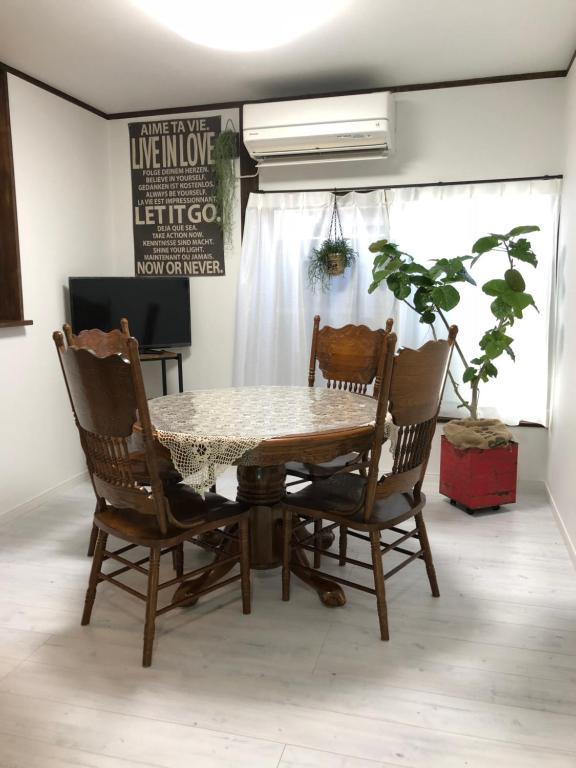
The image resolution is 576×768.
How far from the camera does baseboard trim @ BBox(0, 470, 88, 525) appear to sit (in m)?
3.41

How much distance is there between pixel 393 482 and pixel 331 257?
6.94 feet

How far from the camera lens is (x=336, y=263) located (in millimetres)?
3959

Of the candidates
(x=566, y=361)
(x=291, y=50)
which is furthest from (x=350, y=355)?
(x=291, y=50)

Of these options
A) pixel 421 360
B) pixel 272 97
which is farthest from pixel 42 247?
pixel 421 360

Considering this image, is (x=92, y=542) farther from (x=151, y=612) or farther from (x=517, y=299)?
(x=517, y=299)

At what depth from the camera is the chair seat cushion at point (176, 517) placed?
204 cm

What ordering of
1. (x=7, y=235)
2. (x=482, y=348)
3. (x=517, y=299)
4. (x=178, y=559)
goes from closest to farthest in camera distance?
(x=178, y=559) < (x=517, y=299) < (x=7, y=235) < (x=482, y=348)

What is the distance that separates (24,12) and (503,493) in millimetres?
3407

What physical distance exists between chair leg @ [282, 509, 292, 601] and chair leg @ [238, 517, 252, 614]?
155mm

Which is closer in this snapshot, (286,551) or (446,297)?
(286,551)

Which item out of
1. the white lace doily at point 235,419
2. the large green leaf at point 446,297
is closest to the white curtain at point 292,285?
the large green leaf at point 446,297

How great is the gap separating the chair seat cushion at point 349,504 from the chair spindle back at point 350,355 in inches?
34.0

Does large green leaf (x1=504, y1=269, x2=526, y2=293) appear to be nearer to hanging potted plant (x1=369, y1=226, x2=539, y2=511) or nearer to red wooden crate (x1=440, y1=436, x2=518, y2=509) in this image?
hanging potted plant (x1=369, y1=226, x2=539, y2=511)

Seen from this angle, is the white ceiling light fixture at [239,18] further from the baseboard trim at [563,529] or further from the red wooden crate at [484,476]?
the baseboard trim at [563,529]
